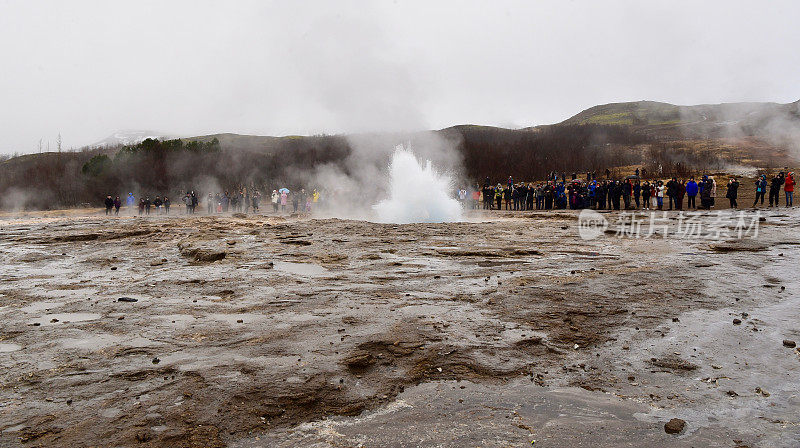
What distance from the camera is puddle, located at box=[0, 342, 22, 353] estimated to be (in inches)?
180

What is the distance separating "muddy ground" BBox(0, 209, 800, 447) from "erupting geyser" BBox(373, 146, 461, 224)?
11.9 m

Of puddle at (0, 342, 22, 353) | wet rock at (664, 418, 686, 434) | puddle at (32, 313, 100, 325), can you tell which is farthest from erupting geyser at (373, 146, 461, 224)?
wet rock at (664, 418, 686, 434)

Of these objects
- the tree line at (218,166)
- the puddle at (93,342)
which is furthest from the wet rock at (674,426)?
the tree line at (218,166)

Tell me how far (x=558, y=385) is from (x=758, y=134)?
7247 centimetres

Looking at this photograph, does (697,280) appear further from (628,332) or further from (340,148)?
(340,148)

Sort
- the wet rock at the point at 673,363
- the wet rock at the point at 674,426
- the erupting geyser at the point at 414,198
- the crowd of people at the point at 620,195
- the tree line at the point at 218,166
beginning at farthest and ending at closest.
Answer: the tree line at the point at 218,166
the crowd of people at the point at 620,195
the erupting geyser at the point at 414,198
the wet rock at the point at 673,363
the wet rock at the point at 674,426

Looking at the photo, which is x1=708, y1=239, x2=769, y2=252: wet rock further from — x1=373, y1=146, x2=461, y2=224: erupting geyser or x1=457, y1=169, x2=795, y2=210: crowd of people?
x1=373, y1=146, x2=461, y2=224: erupting geyser

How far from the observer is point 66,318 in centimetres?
575

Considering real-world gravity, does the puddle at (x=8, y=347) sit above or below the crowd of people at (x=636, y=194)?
below

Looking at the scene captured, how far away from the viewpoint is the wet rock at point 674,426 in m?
3.05

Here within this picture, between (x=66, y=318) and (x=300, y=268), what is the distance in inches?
157

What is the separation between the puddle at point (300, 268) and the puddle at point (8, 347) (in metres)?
4.25

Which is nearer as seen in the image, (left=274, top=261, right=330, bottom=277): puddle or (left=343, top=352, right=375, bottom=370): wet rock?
(left=343, top=352, right=375, bottom=370): wet rock

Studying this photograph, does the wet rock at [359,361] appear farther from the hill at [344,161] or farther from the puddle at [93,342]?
the hill at [344,161]
